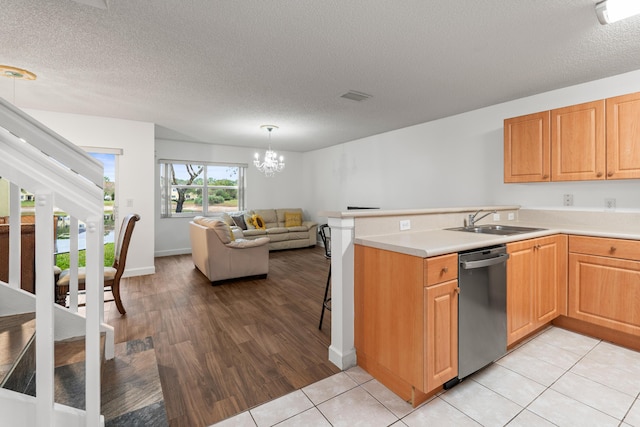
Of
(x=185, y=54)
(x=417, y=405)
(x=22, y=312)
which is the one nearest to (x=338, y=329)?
(x=417, y=405)

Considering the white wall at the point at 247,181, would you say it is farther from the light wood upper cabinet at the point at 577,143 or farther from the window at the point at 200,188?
the light wood upper cabinet at the point at 577,143

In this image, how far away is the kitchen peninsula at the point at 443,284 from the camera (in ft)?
5.59

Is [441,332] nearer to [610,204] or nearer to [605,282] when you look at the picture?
[605,282]

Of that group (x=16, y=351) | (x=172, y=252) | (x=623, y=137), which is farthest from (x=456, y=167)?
(x=172, y=252)

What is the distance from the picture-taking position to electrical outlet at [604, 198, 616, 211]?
114 inches

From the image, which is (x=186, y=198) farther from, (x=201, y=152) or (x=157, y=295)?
(x=157, y=295)

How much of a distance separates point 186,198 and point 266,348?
5.18 meters

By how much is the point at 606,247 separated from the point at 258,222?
569 centimetres

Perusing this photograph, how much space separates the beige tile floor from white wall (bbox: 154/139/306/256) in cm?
550

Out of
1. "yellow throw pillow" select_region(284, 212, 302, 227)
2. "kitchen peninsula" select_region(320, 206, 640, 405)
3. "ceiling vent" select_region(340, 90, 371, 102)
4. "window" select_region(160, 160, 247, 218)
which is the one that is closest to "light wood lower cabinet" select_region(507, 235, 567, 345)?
Result: "kitchen peninsula" select_region(320, 206, 640, 405)

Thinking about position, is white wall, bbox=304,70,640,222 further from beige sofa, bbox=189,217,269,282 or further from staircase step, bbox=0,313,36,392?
staircase step, bbox=0,313,36,392

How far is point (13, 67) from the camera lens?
2.69m

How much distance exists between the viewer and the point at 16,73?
2.80 metres

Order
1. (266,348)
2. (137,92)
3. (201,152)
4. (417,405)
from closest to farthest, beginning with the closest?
1. (417,405)
2. (266,348)
3. (137,92)
4. (201,152)
